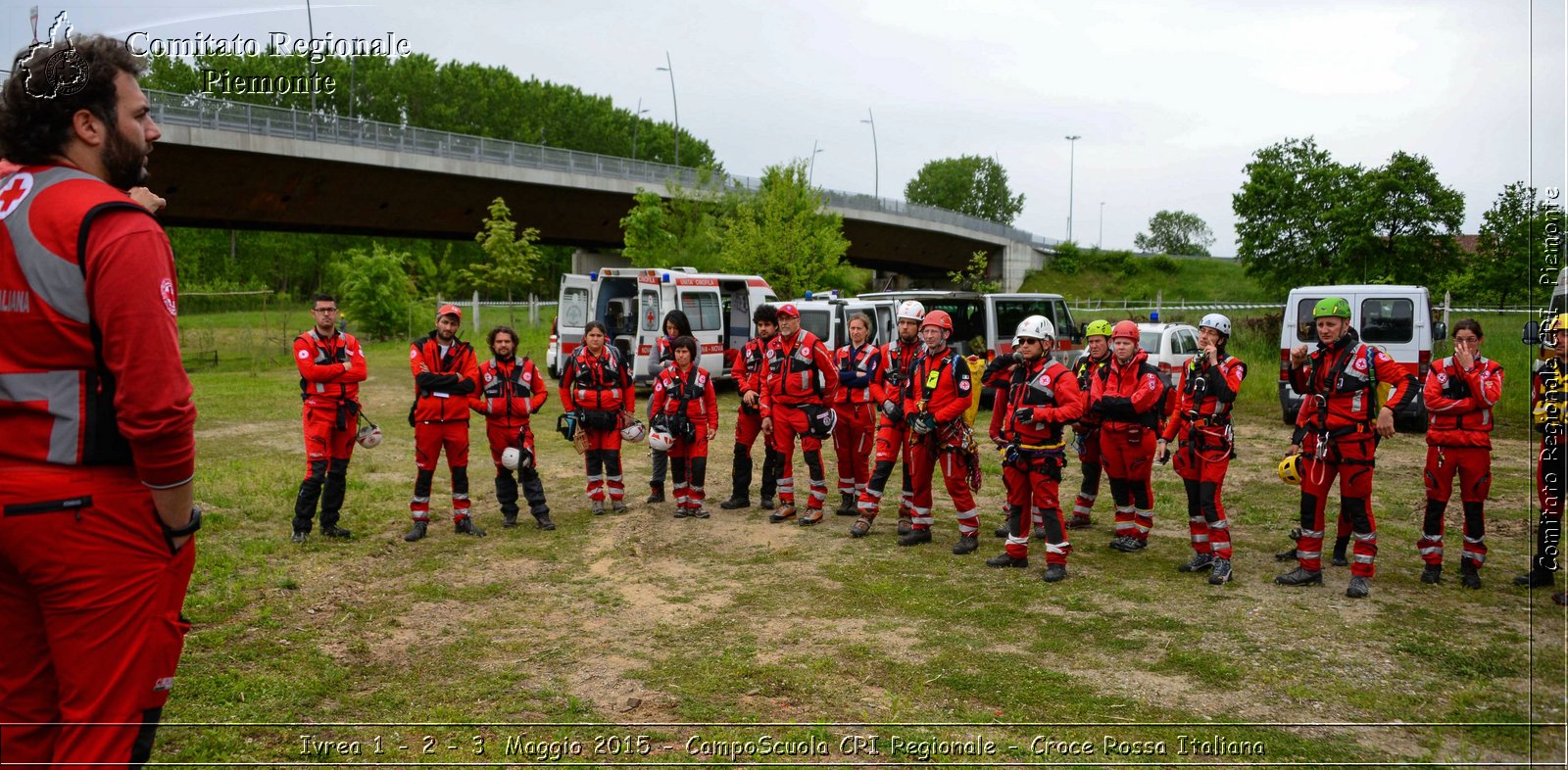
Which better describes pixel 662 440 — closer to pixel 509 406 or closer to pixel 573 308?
pixel 509 406

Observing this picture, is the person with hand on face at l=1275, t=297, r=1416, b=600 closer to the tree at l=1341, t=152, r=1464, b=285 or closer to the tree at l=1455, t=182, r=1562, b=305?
the tree at l=1455, t=182, r=1562, b=305

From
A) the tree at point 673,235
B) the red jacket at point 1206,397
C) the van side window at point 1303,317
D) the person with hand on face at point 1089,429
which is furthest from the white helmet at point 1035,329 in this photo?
the tree at point 673,235

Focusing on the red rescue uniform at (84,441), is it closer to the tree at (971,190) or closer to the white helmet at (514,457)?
the white helmet at (514,457)

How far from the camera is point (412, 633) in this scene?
645 cm

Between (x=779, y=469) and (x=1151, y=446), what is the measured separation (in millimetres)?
4001

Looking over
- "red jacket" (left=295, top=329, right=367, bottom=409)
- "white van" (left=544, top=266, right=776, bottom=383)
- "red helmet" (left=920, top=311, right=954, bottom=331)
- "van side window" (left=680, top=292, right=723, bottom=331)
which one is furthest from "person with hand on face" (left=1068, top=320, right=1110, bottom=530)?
"van side window" (left=680, top=292, right=723, bottom=331)

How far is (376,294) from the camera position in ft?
128

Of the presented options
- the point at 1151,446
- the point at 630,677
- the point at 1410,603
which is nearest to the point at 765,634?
the point at 630,677

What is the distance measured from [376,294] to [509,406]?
3302 cm

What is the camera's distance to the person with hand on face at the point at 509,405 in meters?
9.22

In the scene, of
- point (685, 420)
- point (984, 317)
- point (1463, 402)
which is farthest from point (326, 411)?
point (984, 317)

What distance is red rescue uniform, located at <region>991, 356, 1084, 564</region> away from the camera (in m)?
7.64

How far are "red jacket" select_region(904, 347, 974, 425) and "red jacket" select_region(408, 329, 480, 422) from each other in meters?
4.03

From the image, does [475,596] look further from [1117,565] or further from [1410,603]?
[1410,603]
